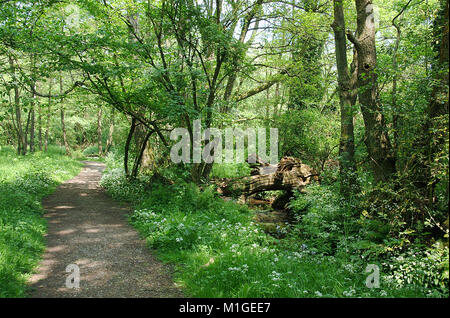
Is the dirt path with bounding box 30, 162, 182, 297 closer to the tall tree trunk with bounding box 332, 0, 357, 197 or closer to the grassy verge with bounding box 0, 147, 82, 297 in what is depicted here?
the grassy verge with bounding box 0, 147, 82, 297

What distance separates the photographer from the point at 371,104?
640 centimetres

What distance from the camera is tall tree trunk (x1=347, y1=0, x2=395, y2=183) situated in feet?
19.9

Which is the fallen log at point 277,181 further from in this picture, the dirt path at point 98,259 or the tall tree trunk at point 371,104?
the tall tree trunk at point 371,104

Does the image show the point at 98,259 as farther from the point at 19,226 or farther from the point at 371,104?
the point at 371,104

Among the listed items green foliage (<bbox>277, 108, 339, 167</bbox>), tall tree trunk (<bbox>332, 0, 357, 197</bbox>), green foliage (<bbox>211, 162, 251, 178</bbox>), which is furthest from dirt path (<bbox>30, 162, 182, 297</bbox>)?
green foliage (<bbox>277, 108, 339, 167</bbox>)

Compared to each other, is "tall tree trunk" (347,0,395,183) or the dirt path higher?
"tall tree trunk" (347,0,395,183)

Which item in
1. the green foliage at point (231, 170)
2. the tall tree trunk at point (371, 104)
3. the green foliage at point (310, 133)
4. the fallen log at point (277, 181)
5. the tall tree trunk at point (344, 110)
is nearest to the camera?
the tall tree trunk at point (371, 104)

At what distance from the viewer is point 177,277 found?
4469 millimetres

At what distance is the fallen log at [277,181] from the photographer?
1125cm

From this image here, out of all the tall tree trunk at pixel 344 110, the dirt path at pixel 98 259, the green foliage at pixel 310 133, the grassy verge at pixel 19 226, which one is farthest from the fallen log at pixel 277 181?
the grassy verge at pixel 19 226

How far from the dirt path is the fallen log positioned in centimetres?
432

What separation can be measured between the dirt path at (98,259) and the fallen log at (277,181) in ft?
14.2

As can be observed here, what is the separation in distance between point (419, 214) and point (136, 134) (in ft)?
35.8
